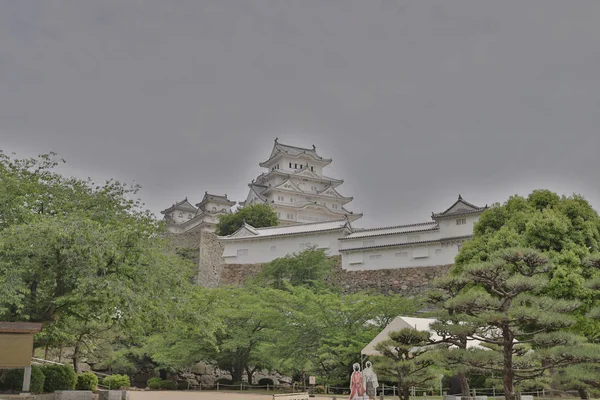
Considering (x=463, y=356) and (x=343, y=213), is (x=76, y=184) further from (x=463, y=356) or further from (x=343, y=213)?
(x=343, y=213)

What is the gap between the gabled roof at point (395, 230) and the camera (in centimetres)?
3534

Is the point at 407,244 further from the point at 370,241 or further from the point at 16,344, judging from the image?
the point at 16,344

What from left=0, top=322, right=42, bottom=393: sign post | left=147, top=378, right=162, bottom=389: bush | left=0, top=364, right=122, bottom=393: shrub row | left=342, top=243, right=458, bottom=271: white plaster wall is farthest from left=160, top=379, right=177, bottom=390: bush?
left=342, top=243, right=458, bottom=271: white plaster wall

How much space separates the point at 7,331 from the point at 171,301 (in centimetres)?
405

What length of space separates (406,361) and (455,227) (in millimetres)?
21489

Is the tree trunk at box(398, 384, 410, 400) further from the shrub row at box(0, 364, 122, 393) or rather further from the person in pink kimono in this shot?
the shrub row at box(0, 364, 122, 393)

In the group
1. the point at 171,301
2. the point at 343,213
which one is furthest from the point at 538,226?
the point at 343,213

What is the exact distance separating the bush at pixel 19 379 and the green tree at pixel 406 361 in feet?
30.0

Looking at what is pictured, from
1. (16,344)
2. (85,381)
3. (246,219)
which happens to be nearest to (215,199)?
(246,219)

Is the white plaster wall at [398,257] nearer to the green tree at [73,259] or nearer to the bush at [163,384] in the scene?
the bush at [163,384]

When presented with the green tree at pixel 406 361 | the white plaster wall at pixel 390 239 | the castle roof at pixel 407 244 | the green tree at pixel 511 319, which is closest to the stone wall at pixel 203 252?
the white plaster wall at pixel 390 239

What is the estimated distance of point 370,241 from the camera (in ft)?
122

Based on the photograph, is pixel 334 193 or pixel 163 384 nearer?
pixel 163 384

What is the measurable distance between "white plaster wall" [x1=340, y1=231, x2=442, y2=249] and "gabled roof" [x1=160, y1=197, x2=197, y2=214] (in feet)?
114
